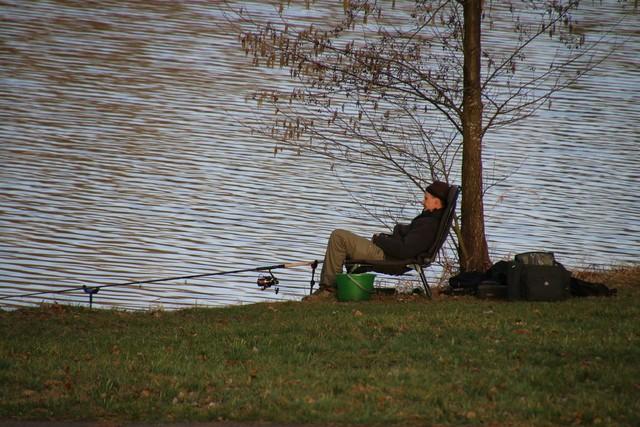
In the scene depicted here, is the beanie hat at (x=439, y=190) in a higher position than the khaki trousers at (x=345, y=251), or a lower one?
higher

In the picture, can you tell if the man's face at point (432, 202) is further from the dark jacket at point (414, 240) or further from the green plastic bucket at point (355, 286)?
the green plastic bucket at point (355, 286)

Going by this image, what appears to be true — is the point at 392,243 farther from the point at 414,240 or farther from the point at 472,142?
the point at 472,142

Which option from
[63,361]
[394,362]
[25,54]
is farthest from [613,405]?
[25,54]

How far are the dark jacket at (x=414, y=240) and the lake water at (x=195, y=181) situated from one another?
2.52 meters

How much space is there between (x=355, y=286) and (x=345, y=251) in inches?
16.8

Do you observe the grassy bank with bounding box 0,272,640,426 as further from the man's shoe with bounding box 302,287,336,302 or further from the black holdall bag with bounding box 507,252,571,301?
the man's shoe with bounding box 302,287,336,302

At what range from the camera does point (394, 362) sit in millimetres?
8148

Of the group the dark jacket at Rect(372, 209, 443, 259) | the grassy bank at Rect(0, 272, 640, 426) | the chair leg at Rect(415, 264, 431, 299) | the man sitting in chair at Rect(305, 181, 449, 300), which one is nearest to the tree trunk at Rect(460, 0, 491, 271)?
the man sitting in chair at Rect(305, 181, 449, 300)

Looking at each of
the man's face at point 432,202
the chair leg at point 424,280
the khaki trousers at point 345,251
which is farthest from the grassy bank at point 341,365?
the man's face at point 432,202

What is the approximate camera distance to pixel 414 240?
11.5m

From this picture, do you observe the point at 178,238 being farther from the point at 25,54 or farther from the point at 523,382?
the point at 25,54

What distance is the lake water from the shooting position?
49.3ft

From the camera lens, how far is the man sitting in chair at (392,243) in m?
11.5

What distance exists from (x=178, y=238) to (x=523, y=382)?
9526 mm
